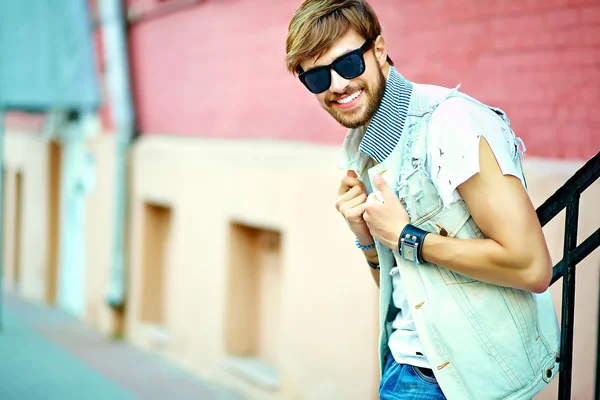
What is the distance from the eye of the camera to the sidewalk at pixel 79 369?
7.04 metres

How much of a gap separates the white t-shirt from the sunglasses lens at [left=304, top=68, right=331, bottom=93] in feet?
1.11

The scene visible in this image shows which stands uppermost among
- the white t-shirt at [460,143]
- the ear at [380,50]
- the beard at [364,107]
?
the ear at [380,50]

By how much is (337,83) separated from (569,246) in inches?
31.1

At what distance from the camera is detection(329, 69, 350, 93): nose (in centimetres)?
246

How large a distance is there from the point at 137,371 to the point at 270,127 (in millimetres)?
2685

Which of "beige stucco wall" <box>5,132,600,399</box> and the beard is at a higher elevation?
the beard

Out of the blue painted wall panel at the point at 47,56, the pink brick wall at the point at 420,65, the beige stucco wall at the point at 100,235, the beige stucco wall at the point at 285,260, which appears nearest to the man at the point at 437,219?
the beige stucco wall at the point at 285,260

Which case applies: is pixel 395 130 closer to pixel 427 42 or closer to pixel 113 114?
pixel 427 42

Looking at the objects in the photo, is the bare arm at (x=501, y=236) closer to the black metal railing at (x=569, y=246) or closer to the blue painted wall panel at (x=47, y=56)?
the black metal railing at (x=569, y=246)

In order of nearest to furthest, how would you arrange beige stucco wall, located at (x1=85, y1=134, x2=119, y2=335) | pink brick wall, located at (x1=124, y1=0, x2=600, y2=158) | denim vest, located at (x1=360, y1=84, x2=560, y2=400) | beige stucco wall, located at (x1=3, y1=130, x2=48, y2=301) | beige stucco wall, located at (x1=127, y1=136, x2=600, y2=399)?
denim vest, located at (x1=360, y1=84, x2=560, y2=400), pink brick wall, located at (x1=124, y1=0, x2=600, y2=158), beige stucco wall, located at (x1=127, y1=136, x2=600, y2=399), beige stucco wall, located at (x1=85, y1=134, x2=119, y2=335), beige stucco wall, located at (x1=3, y1=130, x2=48, y2=301)

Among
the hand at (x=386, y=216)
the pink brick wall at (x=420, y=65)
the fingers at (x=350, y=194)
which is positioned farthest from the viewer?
the pink brick wall at (x=420, y=65)

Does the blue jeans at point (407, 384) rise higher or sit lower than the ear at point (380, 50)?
lower

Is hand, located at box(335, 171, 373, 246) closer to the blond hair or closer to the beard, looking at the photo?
the beard

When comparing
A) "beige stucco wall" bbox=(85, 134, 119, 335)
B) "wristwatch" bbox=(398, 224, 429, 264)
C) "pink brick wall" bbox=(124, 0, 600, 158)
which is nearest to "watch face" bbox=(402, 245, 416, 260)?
"wristwatch" bbox=(398, 224, 429, 264)
